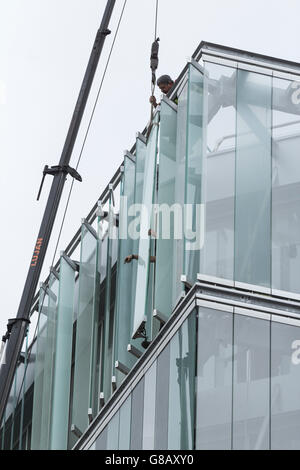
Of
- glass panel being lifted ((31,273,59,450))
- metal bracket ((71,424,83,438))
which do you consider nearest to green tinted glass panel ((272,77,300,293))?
metal bracket ((71,424,83,438))

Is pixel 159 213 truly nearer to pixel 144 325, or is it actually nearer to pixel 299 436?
pixel 144 325

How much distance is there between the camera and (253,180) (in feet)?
78.2

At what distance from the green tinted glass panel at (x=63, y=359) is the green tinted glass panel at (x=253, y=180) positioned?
7481 mm

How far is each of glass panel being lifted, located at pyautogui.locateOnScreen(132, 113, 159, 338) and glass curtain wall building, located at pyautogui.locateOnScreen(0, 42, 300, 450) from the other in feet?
0.13

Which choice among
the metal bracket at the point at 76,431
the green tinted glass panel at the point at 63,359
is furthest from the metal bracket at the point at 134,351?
the green tinted glass panel at the point at 63,359

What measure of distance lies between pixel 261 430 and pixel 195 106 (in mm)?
5782

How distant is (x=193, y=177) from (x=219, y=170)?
44 centimetres

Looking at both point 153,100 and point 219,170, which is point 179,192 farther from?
point 153,100

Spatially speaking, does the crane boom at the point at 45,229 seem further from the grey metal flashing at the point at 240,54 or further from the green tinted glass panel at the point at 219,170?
the grey metal flashing at the point at 240,54

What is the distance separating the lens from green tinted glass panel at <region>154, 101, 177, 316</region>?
24117 mm

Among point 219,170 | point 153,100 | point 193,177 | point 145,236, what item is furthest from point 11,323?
point 219,170

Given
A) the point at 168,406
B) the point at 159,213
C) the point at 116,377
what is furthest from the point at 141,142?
the point at 168,406

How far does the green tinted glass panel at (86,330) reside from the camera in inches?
1109

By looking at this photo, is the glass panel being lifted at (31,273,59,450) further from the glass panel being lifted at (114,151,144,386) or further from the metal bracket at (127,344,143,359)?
the metal bracket at (127,344,143,359)
